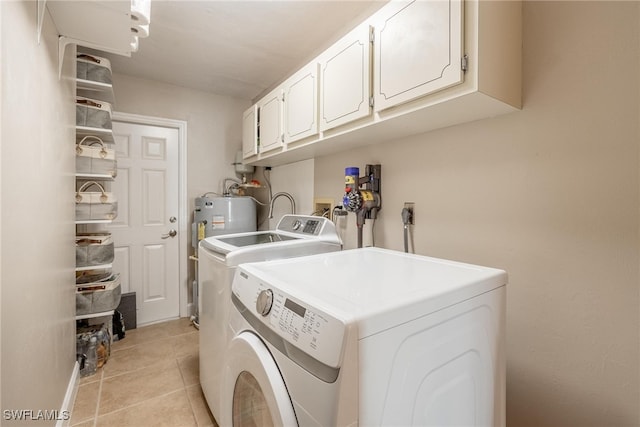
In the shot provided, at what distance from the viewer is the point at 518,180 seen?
3.88 feet

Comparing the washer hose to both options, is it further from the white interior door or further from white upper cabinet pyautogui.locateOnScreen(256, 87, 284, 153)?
the white interior door

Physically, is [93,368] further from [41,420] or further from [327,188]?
[327,188]

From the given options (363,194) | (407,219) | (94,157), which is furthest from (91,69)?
(407,219)

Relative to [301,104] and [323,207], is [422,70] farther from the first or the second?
[323,207]

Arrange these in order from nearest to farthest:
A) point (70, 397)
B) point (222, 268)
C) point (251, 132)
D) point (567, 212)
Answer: point (567, 212), point (222, 268), point (70, 397), point (251, 132)

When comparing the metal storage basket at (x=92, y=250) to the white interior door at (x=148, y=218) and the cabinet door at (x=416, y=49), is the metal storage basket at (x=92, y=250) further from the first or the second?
the cabinet door at (x=416, y=49)

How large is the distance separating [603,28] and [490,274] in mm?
907

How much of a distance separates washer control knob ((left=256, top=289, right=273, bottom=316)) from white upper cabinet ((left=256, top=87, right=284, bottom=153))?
150cm

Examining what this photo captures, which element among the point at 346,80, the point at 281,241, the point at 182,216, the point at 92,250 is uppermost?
the point at 346,80

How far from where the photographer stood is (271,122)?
7.59 ft

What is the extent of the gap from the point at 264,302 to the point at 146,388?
170 centimetres

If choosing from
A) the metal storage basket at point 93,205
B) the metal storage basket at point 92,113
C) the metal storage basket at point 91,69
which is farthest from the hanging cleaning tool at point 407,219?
the metal storage basket at point 91,69

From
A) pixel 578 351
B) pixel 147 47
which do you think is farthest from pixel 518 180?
pixel 147 47

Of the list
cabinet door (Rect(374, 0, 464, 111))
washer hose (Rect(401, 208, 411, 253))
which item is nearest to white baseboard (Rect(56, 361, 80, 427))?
washer hose (Rect(401, 208, 411, 253))
